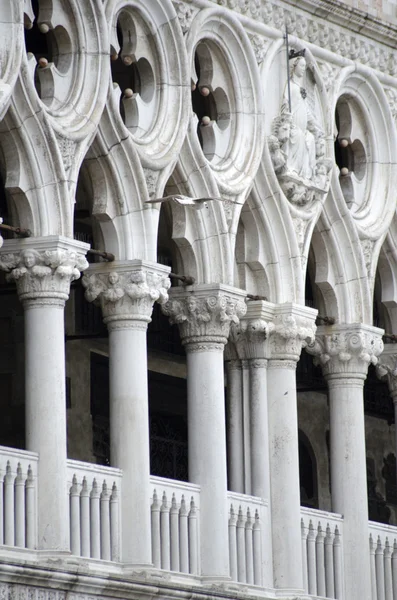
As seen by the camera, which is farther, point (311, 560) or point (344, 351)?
point (344, 351)

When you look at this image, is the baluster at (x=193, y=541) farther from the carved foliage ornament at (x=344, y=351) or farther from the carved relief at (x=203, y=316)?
the carved foliage ornament at (x=344, y=351)

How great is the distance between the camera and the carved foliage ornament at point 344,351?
25031mm

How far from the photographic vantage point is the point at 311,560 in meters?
24.1

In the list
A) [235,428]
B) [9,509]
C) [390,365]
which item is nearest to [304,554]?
[235,428]

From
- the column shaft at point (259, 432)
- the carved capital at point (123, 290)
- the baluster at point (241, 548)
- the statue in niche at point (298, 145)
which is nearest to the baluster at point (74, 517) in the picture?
the carved capital at point (123, 290)

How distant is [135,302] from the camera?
2192cm

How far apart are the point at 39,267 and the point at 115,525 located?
241cm

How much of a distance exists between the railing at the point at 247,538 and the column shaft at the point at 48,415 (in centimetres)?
277

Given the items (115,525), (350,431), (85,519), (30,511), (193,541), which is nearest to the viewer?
(30,511)

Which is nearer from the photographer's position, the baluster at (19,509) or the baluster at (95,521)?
the baluster at (19,509)

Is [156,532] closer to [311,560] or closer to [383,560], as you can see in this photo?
[311,560]

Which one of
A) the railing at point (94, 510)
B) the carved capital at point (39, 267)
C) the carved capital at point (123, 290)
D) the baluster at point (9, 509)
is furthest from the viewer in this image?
the carved capital at point (123, 290)

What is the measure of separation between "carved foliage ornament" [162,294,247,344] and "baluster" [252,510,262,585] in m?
1.78

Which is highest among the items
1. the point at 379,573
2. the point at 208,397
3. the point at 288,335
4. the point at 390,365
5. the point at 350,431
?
the point at 390,365
